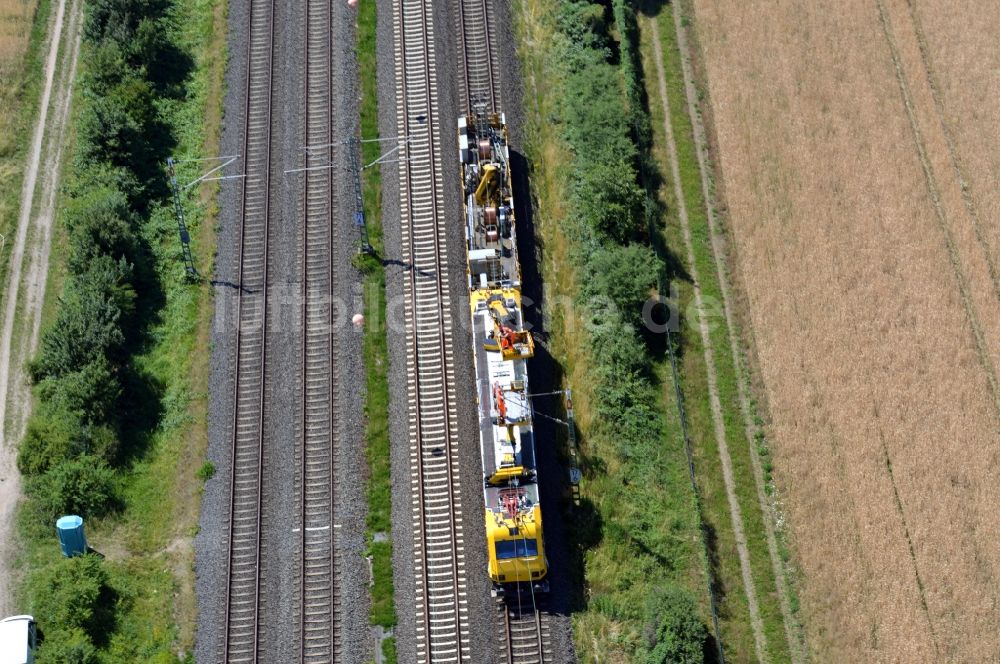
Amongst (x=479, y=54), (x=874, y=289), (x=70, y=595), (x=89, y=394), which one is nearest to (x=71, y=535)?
(x=70, y=595)

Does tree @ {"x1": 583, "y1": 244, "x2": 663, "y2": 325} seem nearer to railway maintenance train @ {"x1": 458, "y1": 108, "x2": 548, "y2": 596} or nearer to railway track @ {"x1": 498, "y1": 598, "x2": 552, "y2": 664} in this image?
railway maintenance train @ {"x1": 458, "y1": 108, "x2": 548, "y2": 596}

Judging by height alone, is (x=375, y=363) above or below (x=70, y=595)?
above

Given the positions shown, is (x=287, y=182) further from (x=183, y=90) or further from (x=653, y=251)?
(x=653, y=251)

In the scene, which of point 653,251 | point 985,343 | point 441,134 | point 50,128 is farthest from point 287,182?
point 985,343

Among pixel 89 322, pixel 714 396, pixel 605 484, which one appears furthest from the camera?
pixel 714 396

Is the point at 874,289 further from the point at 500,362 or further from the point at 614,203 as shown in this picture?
the point at 500,362

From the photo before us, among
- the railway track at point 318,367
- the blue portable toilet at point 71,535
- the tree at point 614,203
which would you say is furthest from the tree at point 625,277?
the blue portable toilet at point 71,535
